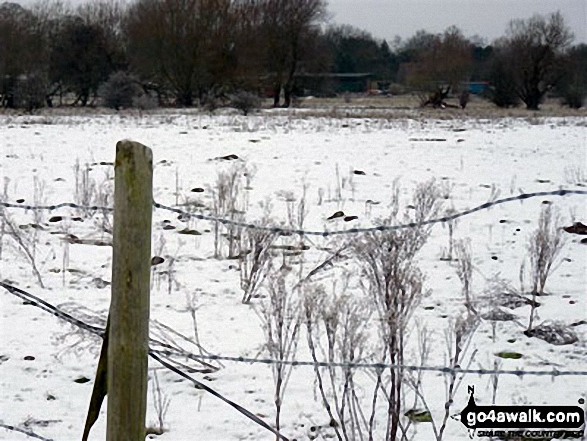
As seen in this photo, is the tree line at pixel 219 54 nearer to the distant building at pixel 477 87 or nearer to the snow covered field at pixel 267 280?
the distant building at pixel 477 87

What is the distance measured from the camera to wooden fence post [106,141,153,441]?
8.03 ft

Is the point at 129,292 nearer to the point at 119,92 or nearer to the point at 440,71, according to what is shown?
the point at 119,92

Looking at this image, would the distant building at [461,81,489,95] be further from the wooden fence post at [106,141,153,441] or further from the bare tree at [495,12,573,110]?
the wooden fence post at [106,141,153,441]

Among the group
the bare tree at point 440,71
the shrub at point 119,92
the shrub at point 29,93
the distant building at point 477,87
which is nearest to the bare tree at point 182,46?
the shrub at point 119,92

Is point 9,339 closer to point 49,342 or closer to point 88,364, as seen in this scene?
point 49,342

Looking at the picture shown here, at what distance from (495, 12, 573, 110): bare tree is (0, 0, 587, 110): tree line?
67 millimetres

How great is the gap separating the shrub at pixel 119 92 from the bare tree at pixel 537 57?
26701 mm

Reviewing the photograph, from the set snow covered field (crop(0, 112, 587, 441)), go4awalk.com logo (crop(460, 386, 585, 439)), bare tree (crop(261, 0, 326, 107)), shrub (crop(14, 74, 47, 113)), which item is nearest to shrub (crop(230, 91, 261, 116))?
shrub (crop(14, 74, 47, 113))

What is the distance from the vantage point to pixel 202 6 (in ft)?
161

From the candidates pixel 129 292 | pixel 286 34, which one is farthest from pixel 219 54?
pixel 129 292

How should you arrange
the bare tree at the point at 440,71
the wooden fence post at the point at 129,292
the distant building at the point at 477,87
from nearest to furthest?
the wooden fence post at the point at 129,292, the bare tree at the point at 440,71, the distant building at the point at 477,87

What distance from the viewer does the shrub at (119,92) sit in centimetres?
3714

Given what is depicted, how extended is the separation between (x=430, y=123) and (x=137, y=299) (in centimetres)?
2417

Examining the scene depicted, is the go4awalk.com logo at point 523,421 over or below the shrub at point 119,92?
below
